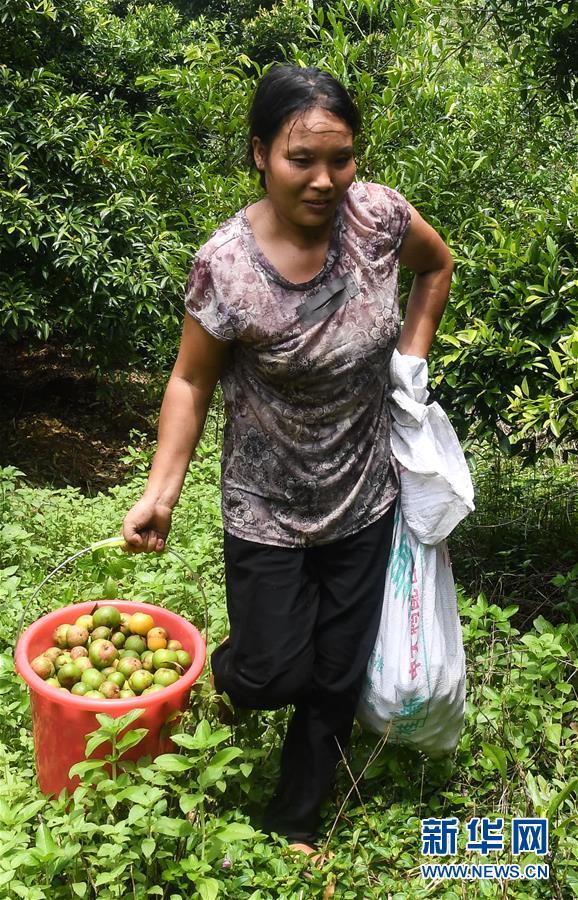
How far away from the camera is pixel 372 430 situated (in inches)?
85.7

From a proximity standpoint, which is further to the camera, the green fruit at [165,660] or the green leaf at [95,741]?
the green fruit at [165,660]

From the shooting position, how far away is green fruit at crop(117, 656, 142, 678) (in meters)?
2.29

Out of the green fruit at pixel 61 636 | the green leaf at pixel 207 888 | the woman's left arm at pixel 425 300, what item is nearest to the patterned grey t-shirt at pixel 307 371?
the woman's left arm at pixel 425 300

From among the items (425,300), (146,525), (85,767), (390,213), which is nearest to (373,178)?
(425,300)

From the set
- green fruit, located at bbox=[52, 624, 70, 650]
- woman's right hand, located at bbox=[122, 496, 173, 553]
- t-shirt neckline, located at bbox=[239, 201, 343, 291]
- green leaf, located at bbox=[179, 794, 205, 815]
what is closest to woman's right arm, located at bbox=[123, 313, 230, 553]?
woman's right hand, located at bbox=[122, 496, 173, 553]

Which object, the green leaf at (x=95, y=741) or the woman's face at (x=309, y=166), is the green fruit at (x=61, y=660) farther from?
the woman's face at (x=309, y=166)

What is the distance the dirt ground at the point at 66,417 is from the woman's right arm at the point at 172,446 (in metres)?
2.85

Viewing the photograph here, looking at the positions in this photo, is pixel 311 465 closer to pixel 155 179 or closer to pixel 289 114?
pixel 289 114

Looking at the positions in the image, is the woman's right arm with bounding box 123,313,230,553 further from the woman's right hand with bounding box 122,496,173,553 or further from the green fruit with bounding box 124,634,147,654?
the green fruit with bounding box 124,634,147,654

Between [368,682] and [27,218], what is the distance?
3.15 meters

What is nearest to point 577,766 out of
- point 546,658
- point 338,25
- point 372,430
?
point 546,658

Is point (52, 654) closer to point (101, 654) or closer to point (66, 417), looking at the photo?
point (101, 654)

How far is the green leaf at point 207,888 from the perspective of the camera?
73.3 inches

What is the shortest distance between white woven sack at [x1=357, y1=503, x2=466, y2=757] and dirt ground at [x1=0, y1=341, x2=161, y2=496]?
2.94m
